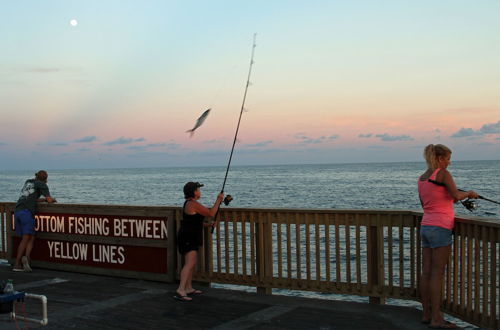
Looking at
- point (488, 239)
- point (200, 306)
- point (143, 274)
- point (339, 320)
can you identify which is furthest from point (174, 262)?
point (488, 239)

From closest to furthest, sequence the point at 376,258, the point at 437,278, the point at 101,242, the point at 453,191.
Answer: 1. the point at 453,191
2. the point at 437,278
3. the point at 376,258
4. the point at 101,242

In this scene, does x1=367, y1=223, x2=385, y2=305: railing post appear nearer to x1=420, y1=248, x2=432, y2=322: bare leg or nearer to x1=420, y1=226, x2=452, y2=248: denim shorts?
x1=420, y1=248, x2=432, y2=322: bare leg

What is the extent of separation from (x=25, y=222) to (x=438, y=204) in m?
6.41

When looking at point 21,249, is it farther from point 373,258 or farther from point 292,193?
point 292,193

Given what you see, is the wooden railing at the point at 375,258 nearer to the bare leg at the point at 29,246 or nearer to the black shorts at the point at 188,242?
the black shorts at the point at 188,242

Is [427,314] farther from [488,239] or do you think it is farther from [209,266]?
[209,266]

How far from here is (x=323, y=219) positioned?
262 inches

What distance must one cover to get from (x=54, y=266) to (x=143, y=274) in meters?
1.82

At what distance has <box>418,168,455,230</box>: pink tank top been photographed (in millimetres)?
5250

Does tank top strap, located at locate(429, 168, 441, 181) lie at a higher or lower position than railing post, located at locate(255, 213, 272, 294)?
higher

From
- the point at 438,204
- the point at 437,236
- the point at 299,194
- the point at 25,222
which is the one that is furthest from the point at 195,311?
the point at 299,194

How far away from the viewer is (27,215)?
29.2ft

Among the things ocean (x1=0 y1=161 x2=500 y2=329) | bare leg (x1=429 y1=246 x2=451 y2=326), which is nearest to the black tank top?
bare leg (x1=429 y1=246 x2=451 y2=326)

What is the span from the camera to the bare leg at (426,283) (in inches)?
215
